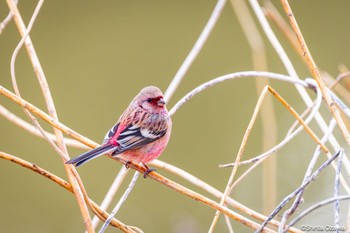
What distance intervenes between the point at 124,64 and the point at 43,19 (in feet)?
6.01

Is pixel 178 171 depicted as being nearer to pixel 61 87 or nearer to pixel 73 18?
pixel 61 87

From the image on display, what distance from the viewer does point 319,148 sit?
2.99 metres

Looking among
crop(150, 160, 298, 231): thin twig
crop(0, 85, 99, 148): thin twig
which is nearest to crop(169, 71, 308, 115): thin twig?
crop(150, 160, 298, 231): thin twig

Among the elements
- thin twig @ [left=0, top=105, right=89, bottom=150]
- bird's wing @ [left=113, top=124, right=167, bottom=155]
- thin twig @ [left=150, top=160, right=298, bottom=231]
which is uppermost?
bird's wing @ [left=113, top=124, right=167, bottom=155]

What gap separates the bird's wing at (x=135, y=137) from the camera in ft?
12.0

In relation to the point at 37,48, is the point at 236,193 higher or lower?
lower

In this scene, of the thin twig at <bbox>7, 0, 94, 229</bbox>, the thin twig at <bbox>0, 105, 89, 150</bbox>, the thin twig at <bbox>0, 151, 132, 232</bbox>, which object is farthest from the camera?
the thin twig at <bbox>0, 105, 89, 150</bbox>

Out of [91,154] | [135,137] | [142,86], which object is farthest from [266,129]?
[142,86]

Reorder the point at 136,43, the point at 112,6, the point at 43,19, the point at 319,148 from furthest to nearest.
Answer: the point at 112,6, the point at 43,19, the point at 136,43, the point at 319,148

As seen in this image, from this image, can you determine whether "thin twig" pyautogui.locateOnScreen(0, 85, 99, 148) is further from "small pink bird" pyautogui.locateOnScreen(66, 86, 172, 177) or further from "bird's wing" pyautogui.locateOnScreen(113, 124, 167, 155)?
"bird's wing" pyautogui.locateOnScreen(113, 124, 167, 155)

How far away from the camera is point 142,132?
4.02 metres

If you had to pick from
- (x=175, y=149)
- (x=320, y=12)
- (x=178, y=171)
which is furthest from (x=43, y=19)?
(x=178, y=171)

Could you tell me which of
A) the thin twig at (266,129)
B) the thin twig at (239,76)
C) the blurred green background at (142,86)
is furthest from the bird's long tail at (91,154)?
the blurred green background at (142,86)

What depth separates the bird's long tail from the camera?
298 centimetres
